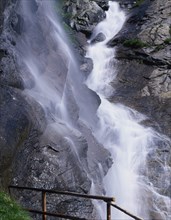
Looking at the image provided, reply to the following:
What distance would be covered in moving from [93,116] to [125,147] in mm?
2710

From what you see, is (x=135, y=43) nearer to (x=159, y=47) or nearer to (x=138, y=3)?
(x=159, y=47)

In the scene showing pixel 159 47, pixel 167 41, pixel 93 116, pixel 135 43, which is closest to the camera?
pixel 93 116

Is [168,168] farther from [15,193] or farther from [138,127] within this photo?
[15,193]

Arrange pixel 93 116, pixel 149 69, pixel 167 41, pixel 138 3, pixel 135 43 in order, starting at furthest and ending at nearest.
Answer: pixel 138 3 < pixel 135 43 < pixel 167 41 < pixel 149 69 < pixel 93 116

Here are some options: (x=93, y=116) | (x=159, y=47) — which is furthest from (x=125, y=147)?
(x=159, y=47)

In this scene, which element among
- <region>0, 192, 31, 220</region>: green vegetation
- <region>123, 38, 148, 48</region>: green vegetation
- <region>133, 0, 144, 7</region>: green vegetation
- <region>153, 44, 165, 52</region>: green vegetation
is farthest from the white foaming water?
<region>133, 0, 144, 7</region>: green vegetation

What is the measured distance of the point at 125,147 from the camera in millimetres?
21266

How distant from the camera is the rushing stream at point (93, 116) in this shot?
1744 centimetres

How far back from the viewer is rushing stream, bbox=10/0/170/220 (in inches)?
687

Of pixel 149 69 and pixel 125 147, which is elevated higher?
pixel 149 69

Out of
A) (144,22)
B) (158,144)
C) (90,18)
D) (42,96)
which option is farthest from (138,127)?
(90,18)

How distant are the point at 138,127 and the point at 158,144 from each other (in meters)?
2.16

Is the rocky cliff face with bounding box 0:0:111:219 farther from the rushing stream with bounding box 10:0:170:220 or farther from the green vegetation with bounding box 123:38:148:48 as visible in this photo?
the green vegetation with bounding box 123:38:148:48

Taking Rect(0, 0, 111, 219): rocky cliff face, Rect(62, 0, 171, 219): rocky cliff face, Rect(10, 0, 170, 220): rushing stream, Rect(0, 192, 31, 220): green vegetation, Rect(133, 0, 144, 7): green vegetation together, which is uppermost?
Rect(133, 0, 144, 7): green vegetation
